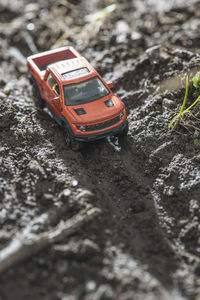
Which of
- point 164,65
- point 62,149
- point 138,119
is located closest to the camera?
point 62,149

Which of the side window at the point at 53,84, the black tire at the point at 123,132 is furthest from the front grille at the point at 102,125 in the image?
the side window at the point at 53,84

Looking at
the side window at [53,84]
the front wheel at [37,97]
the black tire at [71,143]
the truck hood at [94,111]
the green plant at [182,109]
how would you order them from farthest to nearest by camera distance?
the front wheel at [37,97]
the side window at [53,84]
the black tire at [71,143]
the green plant at [182,109]
the truck hood at [94,111]

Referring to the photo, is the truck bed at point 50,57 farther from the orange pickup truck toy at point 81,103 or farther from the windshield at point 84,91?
the windshield at point 84,91

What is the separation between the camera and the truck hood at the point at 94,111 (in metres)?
6.89

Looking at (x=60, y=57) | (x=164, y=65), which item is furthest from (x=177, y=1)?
(x=60, y=57)

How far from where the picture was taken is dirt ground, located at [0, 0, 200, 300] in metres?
5.07

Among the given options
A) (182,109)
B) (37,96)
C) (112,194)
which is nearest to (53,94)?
(37,96)

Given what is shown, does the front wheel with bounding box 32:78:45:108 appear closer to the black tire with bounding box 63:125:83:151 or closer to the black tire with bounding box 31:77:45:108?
the black tire with bounding box 31:77:45:108

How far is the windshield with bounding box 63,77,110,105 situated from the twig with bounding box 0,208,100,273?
8.85 ft

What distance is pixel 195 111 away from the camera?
7438 millimetres

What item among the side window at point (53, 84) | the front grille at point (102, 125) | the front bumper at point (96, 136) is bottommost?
the front bumper at point (96, 136)

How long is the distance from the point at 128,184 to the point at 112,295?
254 centimetres

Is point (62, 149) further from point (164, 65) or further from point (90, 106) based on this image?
point (164, 65)

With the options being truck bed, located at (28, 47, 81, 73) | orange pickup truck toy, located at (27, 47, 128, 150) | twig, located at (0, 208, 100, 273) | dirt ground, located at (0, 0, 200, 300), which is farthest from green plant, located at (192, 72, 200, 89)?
twig, located at (0, 208, 100, 273)
